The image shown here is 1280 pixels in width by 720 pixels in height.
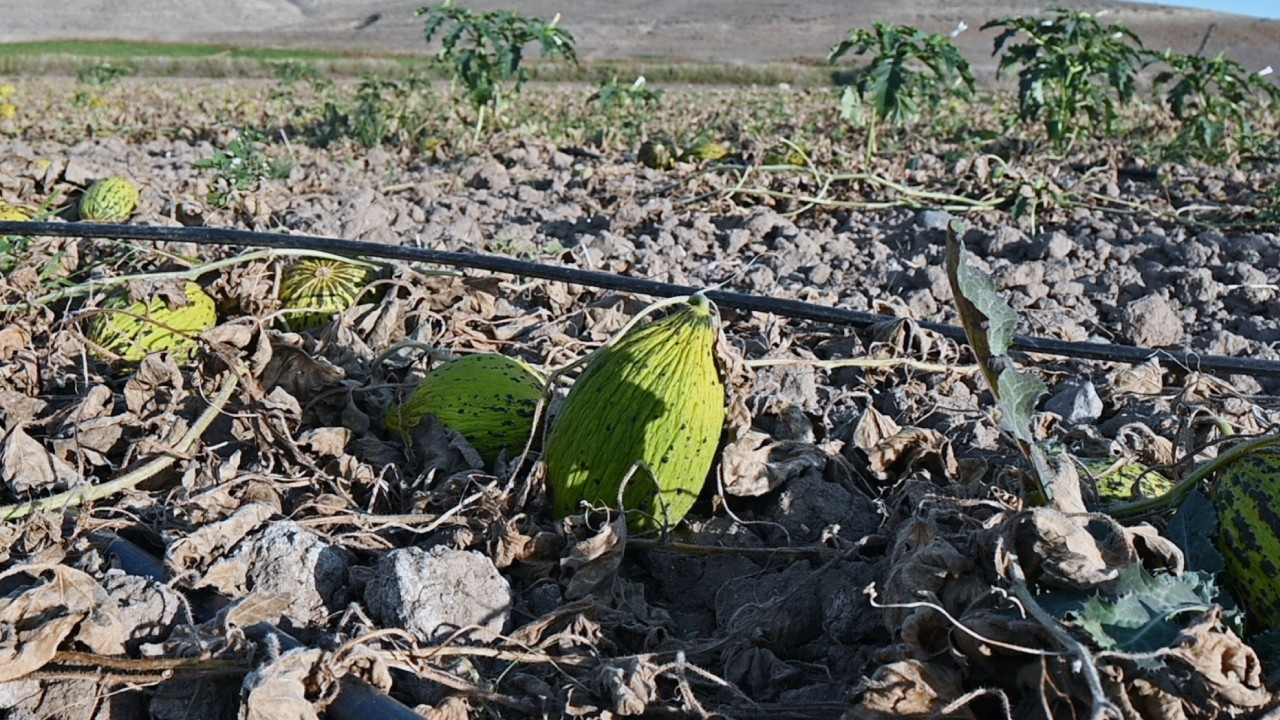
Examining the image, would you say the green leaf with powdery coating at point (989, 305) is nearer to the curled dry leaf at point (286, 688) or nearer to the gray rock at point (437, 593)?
the gray rock at point (437, 593)

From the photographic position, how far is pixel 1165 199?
5844 millimetres

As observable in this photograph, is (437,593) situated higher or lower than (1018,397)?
lower

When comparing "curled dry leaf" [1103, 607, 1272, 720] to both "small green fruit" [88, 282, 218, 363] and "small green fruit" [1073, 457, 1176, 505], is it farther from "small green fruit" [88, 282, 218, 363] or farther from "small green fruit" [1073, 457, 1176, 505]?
"small green fruit" [88, 282, 218, 363]

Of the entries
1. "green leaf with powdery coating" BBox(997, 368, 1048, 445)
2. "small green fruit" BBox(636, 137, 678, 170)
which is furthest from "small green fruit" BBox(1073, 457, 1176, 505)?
"small green fruit" BBox(636, 137, 678, 170)

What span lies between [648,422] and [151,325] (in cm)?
205

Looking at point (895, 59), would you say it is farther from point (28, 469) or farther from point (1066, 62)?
point (28, 469)

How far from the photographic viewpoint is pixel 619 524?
7.24ft

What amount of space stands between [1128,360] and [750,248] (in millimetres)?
2179

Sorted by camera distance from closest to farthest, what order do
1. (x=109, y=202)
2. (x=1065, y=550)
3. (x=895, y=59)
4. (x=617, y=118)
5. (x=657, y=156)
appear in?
1. (x=1065, y=550)
2. (x=109, y=202)
3. (x=895, y=59)
4. (x=657, y=156)
5. (x=617, y=118)

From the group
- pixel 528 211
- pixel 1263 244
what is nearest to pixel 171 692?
pixel 528 211

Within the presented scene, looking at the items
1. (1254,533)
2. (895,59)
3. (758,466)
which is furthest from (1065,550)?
(895,59)

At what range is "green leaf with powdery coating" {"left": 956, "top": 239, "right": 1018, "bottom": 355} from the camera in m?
1.72

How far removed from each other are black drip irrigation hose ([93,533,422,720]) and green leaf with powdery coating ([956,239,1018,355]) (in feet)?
3.65

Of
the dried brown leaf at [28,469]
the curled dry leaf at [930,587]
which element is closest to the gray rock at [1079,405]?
the curled dry leaf at [930,587]
